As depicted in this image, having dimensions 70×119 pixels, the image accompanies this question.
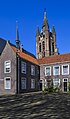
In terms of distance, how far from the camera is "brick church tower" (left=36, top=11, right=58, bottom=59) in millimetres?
80375

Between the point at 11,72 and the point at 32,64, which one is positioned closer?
the point at 11,72

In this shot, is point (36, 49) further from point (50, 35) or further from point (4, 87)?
point (4, 87)

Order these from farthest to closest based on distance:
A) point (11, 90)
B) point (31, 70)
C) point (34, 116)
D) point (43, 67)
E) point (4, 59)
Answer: point (43, 67) < point (31, 70) < point (4, 59) < point (11, 90) < point (34, 116)

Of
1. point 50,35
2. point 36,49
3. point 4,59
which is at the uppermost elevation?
point 50,35

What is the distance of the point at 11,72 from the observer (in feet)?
125

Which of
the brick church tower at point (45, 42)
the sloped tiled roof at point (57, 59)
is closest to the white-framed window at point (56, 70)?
the sloped tiled roof at point (57, 59)

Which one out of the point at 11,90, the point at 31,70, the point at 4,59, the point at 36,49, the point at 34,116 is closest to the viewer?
the point at 34,116

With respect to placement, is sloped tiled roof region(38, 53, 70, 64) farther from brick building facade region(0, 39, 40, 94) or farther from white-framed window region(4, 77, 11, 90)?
white-framed window region(4, 77, 11, 90)

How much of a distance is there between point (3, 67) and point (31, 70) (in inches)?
240

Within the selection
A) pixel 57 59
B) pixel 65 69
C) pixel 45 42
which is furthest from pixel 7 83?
pixel 45 42

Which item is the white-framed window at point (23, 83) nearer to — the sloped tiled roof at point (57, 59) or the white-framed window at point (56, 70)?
the white-framed window at point (56, 70)

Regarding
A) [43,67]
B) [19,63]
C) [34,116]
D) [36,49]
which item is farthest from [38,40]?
[34,116]

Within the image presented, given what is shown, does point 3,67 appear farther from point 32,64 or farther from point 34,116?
point 34,116

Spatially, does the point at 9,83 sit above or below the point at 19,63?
below
